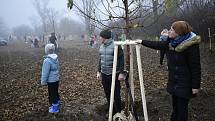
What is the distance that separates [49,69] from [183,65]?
3.45m

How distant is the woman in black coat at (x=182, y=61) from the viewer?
4.24 meters

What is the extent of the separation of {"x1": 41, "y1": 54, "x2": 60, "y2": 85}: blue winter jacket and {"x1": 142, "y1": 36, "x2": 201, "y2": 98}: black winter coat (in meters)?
2.93

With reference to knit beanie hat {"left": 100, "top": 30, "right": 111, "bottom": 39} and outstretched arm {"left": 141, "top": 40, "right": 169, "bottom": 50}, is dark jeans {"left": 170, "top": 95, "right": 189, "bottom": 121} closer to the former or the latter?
outstretched arm {"left": 141, "top": 40, "right": 169, "bottom": 50}

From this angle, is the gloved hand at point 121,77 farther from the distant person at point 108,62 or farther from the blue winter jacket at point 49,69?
the blue winter jacket at point 49,69

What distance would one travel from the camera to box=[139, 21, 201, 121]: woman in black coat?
4238 mm

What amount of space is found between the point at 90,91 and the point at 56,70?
2.65 metres

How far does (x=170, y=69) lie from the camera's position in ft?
15.3

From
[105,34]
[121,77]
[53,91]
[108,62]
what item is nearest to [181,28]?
[121,77]

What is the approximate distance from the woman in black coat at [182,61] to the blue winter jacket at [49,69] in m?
2.92

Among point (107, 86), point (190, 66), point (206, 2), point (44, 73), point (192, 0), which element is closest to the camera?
point (190, 66)

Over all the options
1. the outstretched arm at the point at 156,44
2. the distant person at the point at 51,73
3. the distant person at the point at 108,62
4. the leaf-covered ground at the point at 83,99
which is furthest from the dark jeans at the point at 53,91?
the outstretched arm at the point at 156,44

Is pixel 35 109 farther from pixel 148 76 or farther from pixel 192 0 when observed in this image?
pixel 192 0

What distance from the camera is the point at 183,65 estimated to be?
4398mm

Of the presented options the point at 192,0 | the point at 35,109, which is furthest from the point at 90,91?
the point at 192,0
